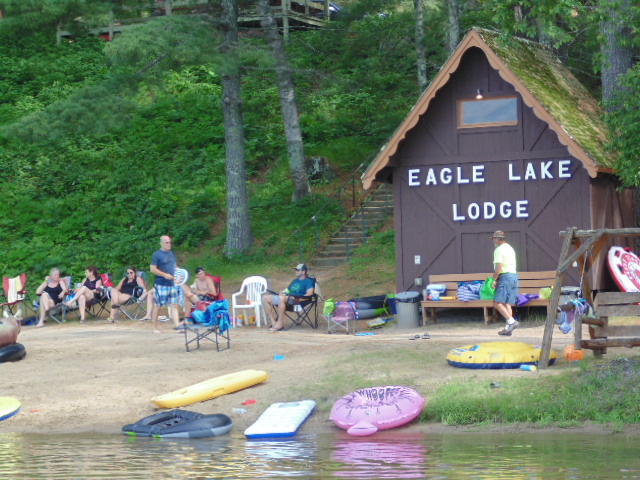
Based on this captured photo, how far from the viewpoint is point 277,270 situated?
24188 mm

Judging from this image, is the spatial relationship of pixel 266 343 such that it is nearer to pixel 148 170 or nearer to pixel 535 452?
pixel 535 452

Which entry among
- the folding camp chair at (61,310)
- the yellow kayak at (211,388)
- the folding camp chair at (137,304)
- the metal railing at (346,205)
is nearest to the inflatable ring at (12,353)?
the yellow kayak at (211,388)

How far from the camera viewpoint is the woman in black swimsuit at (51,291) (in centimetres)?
2036

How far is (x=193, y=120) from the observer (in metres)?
32.1

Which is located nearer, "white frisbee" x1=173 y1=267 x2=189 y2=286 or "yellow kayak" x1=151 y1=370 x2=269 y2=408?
"yellow kayak" x1=151 y1=370 x2=269 y2=408

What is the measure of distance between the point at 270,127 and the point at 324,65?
5.19m

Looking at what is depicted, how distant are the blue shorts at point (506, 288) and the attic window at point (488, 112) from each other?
13.0 ft

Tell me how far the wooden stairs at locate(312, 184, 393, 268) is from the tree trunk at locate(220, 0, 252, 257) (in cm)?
200

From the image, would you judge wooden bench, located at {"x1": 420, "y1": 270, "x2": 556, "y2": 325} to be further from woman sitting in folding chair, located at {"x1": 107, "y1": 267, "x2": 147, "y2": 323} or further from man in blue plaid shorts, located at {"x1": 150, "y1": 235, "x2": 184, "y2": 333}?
woman sitting in folding chair, located at {"x1": 107, "y1": 267, "x2": 147, "y2": 323}

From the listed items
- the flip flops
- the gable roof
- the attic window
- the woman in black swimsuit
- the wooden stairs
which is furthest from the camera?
the wooden stairs

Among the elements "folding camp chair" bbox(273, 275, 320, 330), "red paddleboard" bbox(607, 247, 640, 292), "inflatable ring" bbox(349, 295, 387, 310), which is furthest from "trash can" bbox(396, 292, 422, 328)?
"red paddleboard" bbox(607, 247, 640, 292)

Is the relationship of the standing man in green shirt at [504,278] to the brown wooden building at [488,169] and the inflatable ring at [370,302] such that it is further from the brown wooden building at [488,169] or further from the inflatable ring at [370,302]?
the inflatable ring at [370,302]

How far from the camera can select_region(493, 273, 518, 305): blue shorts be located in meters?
15.3

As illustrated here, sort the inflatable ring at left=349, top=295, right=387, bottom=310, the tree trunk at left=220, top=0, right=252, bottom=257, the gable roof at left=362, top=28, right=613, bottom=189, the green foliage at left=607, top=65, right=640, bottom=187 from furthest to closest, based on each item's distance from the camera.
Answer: the tree trunk at left=220, top=0, right=252, bottom=257 → the inflatable ring at left=349, top=295, right=387, bottom=310 → the gable roof at left=362, top=28, right=613, bottom=189 → the green foliage at left=607, top=65, right=640, bottom=187
